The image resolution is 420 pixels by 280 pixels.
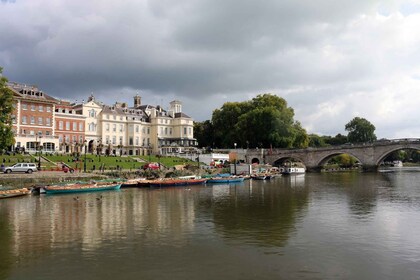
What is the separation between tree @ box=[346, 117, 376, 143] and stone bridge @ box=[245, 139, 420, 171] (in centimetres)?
4164

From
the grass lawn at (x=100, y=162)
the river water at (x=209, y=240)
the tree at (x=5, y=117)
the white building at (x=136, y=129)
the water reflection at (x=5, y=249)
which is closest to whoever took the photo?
the river water at (x=209, y=240)

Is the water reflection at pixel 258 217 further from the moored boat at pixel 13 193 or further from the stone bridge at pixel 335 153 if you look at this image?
the stone bridge at pixel 335 153

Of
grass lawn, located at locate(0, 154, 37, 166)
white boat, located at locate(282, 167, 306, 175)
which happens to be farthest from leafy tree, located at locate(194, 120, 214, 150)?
grass lawn, located at locate(0, 154, 37, 166)

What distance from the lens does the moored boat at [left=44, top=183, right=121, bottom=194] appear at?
3984cm

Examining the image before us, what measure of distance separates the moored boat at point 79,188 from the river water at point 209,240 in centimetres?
684

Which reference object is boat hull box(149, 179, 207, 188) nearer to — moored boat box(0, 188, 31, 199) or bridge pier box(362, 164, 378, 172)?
moored boat box(0, 188, 31, 199)

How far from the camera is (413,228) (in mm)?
22359

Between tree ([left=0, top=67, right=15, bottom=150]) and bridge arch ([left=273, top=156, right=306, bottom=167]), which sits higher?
tree ([left=0, top=67, right=15, bottom=150])

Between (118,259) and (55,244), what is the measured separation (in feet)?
14.0

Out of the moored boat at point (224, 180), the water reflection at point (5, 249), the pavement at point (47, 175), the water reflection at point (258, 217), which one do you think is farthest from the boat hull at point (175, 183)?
the water reflection at point (5, 249)

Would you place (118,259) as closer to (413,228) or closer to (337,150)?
(413,228)

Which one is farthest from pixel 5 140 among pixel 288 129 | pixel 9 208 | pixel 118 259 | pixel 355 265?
pixel 288 129

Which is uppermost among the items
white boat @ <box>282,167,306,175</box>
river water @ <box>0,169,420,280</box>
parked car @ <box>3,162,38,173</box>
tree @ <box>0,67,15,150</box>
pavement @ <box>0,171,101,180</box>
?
tree @ <box>0,67,15,150</box>

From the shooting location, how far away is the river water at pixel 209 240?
48.6 ft
